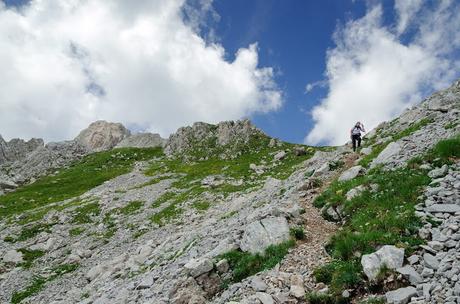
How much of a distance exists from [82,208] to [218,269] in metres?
46.0

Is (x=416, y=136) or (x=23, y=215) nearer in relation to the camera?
(x=416, y=136)

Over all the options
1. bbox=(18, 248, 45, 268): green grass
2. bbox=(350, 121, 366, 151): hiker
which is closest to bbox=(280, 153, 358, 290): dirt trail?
bbox=(350, 121, 366, 151): hiker

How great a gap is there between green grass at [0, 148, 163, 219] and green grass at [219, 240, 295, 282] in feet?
203

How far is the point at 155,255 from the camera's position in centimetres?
3003

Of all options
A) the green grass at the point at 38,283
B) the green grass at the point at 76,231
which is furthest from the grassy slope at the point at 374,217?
the green grass at the point at 76,231

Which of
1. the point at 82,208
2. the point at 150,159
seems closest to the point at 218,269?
the point at 82,208

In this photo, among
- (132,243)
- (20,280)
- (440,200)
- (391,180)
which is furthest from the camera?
(132,243)

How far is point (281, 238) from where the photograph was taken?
739 inches

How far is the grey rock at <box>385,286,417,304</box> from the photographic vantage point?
1173 centimetres

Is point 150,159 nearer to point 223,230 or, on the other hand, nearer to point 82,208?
point 82,208

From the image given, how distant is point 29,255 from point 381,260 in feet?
132

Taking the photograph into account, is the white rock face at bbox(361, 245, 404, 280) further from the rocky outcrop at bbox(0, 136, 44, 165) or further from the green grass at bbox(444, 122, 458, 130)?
the rocky outcrop at bbox(0, 136, 44, 165)

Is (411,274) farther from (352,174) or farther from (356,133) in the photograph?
(356,133)

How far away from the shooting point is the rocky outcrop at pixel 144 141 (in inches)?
5925
